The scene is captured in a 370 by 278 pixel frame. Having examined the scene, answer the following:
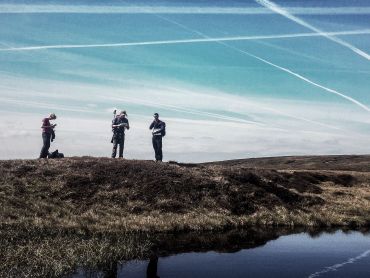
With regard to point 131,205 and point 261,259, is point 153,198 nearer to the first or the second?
point 131,205

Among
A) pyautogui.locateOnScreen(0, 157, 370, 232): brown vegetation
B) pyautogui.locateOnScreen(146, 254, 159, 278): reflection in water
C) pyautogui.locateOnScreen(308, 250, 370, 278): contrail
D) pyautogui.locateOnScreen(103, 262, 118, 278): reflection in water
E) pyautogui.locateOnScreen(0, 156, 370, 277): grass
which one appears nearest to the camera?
pyautogui.locateOnScreen(103, 262, 118, 278): reflection in water

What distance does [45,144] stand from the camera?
3778 cm

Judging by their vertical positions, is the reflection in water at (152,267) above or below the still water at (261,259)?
below

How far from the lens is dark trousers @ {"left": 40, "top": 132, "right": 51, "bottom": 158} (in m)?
36.7

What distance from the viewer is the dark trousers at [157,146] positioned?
3869cm

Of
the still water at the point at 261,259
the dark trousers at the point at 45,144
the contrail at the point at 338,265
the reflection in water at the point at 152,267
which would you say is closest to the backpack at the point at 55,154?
the dark trousers at the point at 45,144

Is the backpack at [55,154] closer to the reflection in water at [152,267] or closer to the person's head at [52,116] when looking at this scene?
the person's head at [52,116]

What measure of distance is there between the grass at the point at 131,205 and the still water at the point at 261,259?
4.78 feet

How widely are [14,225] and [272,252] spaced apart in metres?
14.2

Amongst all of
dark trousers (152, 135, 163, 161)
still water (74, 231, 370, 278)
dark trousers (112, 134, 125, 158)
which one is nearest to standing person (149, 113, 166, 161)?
dark trousers (152, 135, 163, 161)

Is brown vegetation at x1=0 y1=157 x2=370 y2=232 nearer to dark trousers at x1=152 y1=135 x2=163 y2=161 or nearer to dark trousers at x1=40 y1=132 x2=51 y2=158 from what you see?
dark trousers at x1=152 y1=135 x2=163 y2=161

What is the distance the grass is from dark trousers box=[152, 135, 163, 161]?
1.40m

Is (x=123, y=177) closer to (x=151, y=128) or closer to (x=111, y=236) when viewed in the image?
(x=151, y=128)

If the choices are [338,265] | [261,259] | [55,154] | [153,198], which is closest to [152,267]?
[261,259]
